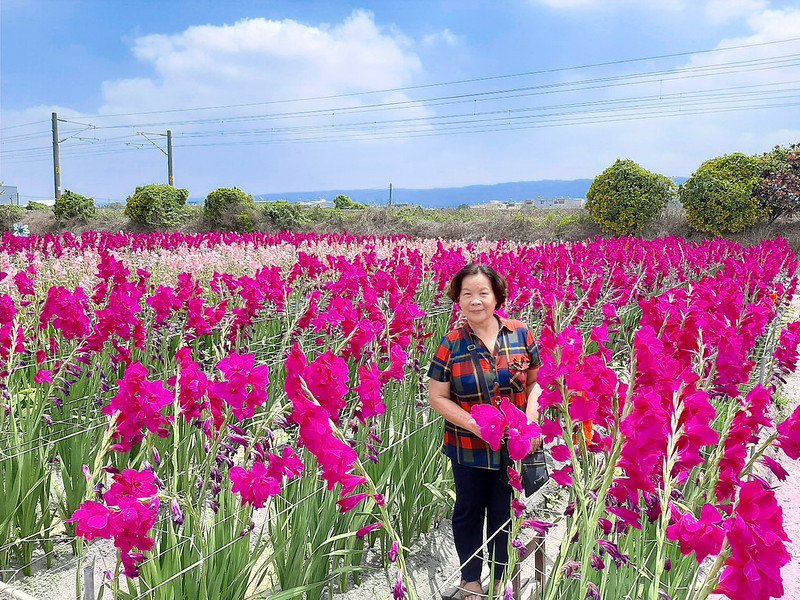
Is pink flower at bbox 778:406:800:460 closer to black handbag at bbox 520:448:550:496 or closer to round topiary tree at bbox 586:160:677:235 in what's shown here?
black handbag at bbox 520:448:550:496

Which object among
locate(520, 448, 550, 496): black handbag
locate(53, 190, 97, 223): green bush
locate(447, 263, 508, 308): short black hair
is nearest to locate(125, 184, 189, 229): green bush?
locate(53, 190, 97, 223): green bush

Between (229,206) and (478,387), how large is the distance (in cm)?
2499

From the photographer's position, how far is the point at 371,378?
7.36 ft

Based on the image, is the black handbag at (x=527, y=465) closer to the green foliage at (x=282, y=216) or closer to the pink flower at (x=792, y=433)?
the pink flower at (x=792, y=433)

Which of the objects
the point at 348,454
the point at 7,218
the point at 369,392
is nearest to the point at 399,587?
the point at 348,454

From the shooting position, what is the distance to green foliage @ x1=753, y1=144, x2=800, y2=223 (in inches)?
733

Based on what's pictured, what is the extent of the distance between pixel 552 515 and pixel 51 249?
1092 centimetres

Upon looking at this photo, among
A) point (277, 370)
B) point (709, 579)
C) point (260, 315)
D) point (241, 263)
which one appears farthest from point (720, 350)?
point (241, 263)

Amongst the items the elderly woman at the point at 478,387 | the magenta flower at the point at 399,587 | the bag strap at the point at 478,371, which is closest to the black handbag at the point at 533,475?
the elderly woman at the point at 478,387

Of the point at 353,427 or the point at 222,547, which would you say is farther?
the point at 353,427

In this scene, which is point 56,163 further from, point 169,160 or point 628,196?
point 628,196

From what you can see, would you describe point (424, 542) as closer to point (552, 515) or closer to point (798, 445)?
point (552, 515)

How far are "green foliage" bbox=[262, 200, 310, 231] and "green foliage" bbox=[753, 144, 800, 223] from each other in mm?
16835

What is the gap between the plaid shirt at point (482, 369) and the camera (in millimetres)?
2465
